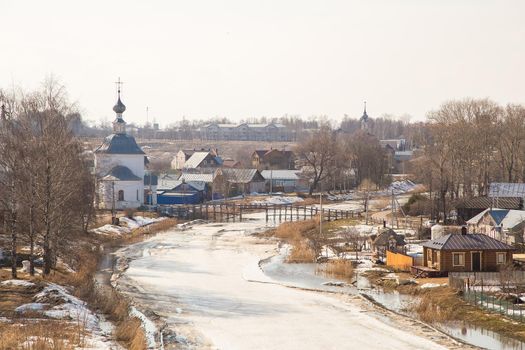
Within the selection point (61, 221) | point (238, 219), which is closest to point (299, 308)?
point (61, 221)

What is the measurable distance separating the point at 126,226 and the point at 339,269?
24758mm

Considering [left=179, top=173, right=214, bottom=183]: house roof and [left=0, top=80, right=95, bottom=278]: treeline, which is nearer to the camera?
[left=0, top=80, right=95, bottom=278]: treeline

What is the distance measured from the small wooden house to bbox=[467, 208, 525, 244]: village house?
8.14 meters

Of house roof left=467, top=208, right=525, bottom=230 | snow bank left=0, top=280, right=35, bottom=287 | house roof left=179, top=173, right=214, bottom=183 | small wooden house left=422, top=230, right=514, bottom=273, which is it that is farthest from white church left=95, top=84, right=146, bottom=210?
snow bank left=0, top=280, right=35, bottom=287

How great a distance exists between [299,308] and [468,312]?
5.75 meters

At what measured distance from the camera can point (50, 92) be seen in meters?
32.2

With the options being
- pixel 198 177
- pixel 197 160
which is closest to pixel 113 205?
pixel 198 177

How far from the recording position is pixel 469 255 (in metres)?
36.4

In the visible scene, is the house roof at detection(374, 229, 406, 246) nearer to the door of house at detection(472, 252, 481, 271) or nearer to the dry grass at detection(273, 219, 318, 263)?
the dry grass at detection(273, 219, 318, 263)

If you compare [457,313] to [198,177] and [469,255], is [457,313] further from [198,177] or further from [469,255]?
[198,177]

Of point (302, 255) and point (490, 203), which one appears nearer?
point (302, 255)

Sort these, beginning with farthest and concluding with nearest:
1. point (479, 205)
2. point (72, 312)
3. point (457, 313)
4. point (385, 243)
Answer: point (479, 205), point (385, 243), point (457, 313), point (72, 312)

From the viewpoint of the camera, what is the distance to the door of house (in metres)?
36.4

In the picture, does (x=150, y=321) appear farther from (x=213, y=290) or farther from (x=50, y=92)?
(x=50, y=92)
